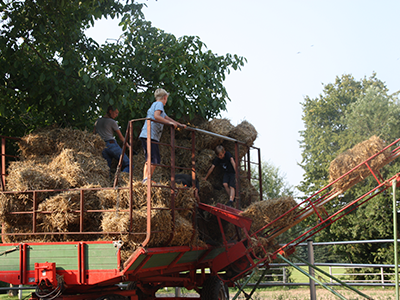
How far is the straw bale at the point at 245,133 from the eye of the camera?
33.9 feet

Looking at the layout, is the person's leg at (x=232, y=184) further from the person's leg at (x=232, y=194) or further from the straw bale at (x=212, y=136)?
the straw bale at (x=212, y=136)

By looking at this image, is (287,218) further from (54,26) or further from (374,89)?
(374,89)

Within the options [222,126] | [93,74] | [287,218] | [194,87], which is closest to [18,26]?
[93,74]

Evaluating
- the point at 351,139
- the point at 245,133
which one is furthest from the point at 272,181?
the point at 245,133

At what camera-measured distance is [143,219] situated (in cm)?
628

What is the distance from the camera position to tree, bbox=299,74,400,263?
1126 inches

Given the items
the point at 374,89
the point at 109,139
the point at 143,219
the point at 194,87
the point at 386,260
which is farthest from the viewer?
the point at 374,89

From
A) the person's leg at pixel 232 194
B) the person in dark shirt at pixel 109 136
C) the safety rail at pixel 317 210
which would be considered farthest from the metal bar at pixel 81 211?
the person's leg at pixel 232 194

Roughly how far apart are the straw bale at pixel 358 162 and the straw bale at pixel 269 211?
2.93ft

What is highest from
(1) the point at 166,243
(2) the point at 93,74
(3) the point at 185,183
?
(2) the point at 93,74

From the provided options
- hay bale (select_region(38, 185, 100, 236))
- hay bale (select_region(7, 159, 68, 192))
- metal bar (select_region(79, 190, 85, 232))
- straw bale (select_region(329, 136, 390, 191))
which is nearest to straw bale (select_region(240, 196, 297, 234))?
straw bale (select_region(329, 136, 390, 191))

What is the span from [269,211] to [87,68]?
543 centimetres

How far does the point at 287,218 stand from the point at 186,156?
343 centimetres

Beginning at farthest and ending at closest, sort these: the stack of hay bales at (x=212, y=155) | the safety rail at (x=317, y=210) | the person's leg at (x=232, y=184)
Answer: the stack of hay bales at (x=212, y=155)
the person's leg at (x=232, y=184)
the safety rail at (x=317, y=210)
